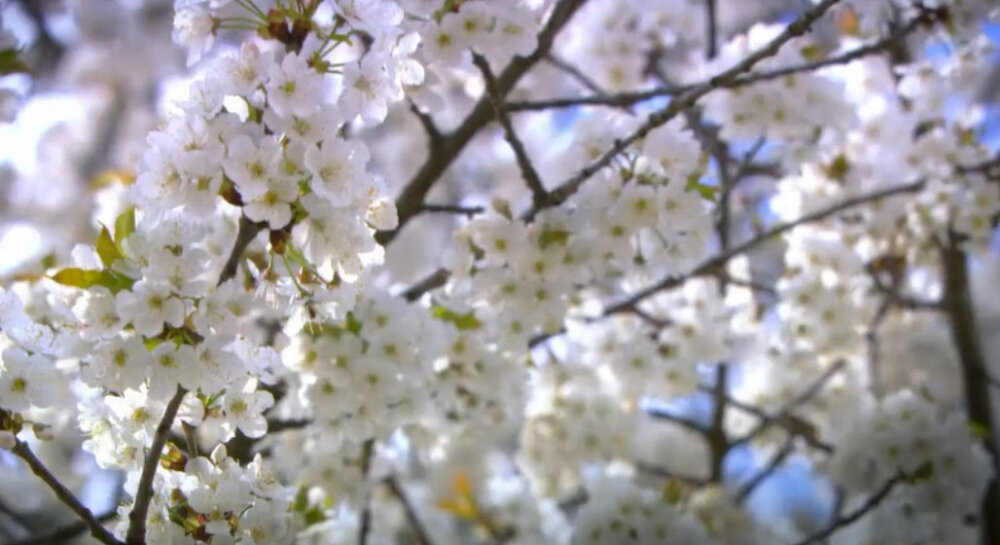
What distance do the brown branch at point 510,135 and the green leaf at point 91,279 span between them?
0.64 meters

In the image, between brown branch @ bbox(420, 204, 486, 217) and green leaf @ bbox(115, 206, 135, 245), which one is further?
brown branch @ bbox(420, 204, 486, 217)

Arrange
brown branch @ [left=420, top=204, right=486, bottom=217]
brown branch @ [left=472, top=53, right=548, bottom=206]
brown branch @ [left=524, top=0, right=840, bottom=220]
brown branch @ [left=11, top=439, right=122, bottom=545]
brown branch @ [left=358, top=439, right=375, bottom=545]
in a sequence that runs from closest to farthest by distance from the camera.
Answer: brown branch @ [left=11, top=439, right=122, bottom=545], brown branch @ [left=524, top=0, right=840, bottom=220], brown branch @ [left=472, top=53, right=548, bottom=206], brown branch @ [left=420, top=204, right=486, bottom=217], brown branch @ [left=358, top=439, right=375, bottom=545]

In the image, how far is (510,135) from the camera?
149 cm

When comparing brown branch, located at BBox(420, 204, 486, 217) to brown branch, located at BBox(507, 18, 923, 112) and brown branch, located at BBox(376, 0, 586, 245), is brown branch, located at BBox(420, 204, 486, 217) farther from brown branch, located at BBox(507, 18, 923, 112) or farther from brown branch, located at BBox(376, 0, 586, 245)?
brown branch, located at BBox(507, 18, 923, 112)

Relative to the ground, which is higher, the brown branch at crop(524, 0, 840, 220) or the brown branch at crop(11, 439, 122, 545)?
the brown branch at crop(524, 0, 840, 220)

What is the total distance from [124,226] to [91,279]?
15 cm

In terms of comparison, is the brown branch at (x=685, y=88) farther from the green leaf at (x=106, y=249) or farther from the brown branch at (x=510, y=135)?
the green leaf at (x=106, y=249)

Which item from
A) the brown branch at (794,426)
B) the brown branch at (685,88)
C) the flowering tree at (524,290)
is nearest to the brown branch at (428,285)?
the flowering tree at (524,290)

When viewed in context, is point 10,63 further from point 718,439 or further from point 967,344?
point 967,344

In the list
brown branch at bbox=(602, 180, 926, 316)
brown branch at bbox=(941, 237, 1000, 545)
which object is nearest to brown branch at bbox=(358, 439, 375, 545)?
brown branch at bbox=(602, 180, 926, 316)

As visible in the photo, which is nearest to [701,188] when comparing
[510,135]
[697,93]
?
[697,93]

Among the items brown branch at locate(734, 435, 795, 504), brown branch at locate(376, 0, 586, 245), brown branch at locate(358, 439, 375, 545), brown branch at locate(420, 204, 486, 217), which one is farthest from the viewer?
brown branch at locate(734, 435, 795, 504)

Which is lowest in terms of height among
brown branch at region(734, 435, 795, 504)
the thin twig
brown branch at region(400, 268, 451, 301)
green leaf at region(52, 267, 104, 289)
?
green leaf at region(52, 267, 104, 289)

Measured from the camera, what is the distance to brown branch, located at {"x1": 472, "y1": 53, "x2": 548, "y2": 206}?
4.84 ft
